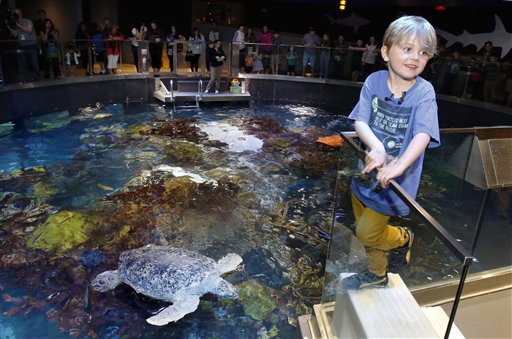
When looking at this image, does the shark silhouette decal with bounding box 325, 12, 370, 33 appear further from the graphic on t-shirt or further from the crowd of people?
the graphic on t-shirt

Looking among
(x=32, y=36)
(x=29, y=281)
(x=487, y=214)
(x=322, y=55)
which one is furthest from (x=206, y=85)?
(x=487, y=214)

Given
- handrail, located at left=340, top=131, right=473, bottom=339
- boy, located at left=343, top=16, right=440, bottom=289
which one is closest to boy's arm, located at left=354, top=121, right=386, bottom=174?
boy, located at left=343, top=16, right=440, bottom=289

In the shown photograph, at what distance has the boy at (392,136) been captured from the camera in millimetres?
2393

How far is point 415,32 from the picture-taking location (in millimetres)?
2367

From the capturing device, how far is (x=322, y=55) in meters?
14.6

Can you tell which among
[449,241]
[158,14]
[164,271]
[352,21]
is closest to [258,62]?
[352,21]

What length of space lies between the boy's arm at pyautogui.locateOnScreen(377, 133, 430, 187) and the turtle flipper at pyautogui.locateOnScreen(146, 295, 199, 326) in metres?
2.83

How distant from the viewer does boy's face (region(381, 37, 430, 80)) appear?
7.90 ft

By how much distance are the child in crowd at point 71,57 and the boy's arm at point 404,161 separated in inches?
452

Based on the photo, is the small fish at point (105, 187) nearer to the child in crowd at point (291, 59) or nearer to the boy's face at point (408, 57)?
the boy's face at point (408, 57)

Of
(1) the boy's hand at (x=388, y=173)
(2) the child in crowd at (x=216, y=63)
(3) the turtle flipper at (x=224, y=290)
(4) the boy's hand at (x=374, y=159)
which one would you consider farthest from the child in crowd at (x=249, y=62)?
(1) the boy's hand at (x=388, y=173)

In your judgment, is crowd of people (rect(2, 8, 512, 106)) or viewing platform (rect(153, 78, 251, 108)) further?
viewing platform (rect(153, 78, 251, 108))

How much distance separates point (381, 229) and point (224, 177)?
546 centimetres

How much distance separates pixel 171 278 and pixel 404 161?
3.15 meters
